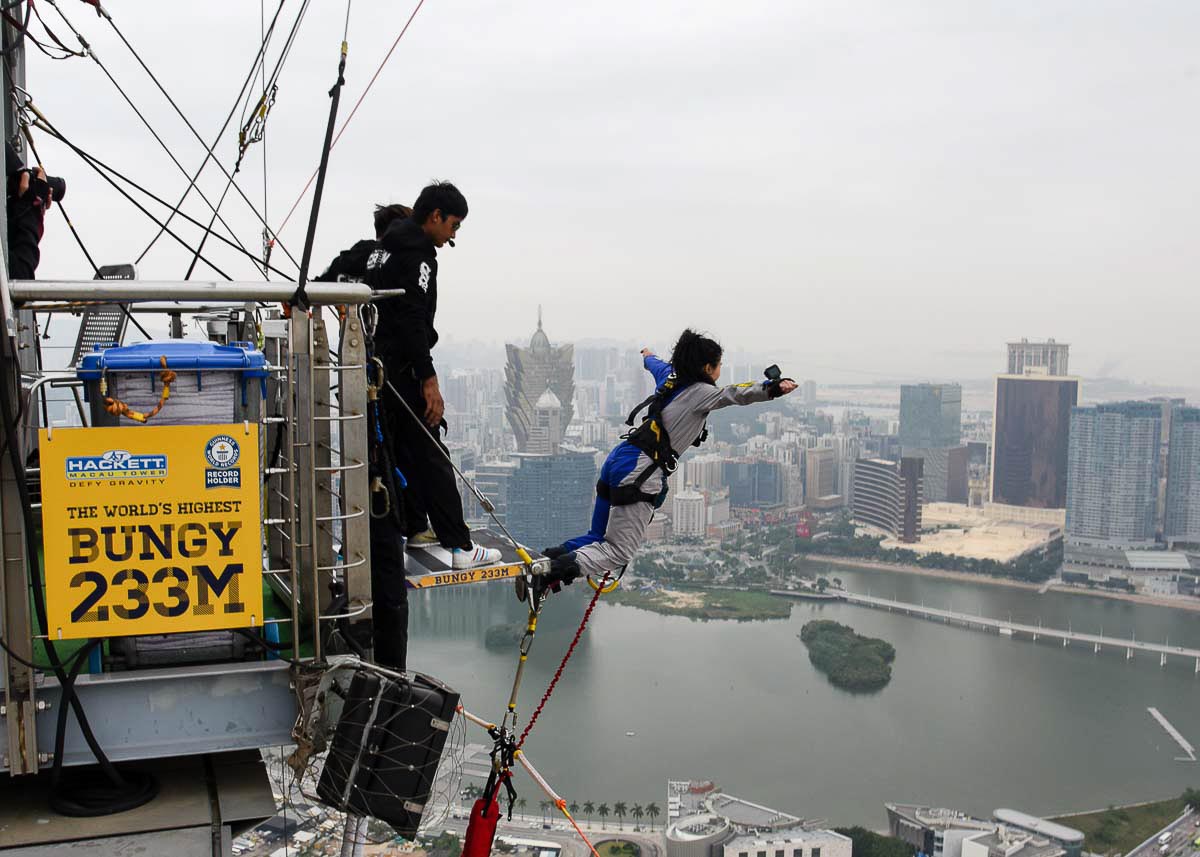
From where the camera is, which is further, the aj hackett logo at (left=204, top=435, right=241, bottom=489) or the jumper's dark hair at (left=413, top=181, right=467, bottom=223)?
the jumper's dark hair at (left=413, top=181, right=467, bottom=223)

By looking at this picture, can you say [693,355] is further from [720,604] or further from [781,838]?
[720,604]

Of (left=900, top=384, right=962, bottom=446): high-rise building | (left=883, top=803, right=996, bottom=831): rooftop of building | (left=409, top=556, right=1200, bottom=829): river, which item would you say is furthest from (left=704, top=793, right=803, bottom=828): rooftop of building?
(left=900, top=384, right=962, bottom=446): high-rise building

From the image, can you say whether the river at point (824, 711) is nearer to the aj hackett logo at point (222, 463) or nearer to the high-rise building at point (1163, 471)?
the high-rise building at point (1163, 471)

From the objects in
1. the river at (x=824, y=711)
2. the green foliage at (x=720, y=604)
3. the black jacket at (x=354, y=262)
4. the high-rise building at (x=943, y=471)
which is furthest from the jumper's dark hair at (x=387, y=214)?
the high-rise building at (x=943, y=471)

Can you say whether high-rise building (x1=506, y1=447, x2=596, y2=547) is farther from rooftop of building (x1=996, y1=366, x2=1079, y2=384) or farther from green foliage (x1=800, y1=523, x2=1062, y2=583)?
rooftop of building (x1=996, y1=366, x2=1079, y2=384)

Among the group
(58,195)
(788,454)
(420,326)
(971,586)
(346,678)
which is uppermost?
(58,195)

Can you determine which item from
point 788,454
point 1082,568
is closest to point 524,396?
point 788,454

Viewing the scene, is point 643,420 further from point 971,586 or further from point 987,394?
point 987,394
